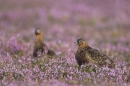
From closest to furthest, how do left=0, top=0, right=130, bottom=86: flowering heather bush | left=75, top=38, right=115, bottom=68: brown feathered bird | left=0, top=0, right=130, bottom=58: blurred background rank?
left=0, top=0, right=130, bottom=86: flowering heather bush → left=75, top=38, right=115, bottom=68: brown feathered bird → left=0, top=0, right=130, bottom=58: blurred background

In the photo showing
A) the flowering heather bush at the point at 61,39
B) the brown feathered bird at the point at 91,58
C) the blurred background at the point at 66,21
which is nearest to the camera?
the flowering heather bush at the point at 61,39

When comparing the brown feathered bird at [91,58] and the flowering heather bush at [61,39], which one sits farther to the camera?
the brown feathered bird at [91,58]

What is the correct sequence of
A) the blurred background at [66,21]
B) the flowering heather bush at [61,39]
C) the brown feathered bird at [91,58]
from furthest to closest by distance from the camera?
1. the blurred background at [66,21]
2. the brown feathered bird at [91,58]
3. the flowering heather bush at [61,39]

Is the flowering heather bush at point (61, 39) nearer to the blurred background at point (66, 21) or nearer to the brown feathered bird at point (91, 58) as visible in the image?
the blurred background at point (66, 21)

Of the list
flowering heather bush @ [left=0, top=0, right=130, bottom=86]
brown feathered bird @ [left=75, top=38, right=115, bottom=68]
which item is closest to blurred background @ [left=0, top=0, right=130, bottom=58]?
flowering heather bush @ [left=0, top=0, right=130, bottom=86]

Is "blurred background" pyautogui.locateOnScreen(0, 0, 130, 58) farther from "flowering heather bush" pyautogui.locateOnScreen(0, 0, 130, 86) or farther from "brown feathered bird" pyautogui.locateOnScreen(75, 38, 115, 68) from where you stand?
"brown feathered bird" pyautogui.locateOnScreen(75, 38, 115, 68)

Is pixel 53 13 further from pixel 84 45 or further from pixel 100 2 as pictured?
pixel 84 45

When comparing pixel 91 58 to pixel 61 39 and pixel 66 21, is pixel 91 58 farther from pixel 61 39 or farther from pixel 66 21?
pixel 66 21

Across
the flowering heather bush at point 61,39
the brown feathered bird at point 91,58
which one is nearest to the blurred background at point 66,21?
the flowering heather bush at point 61,39
